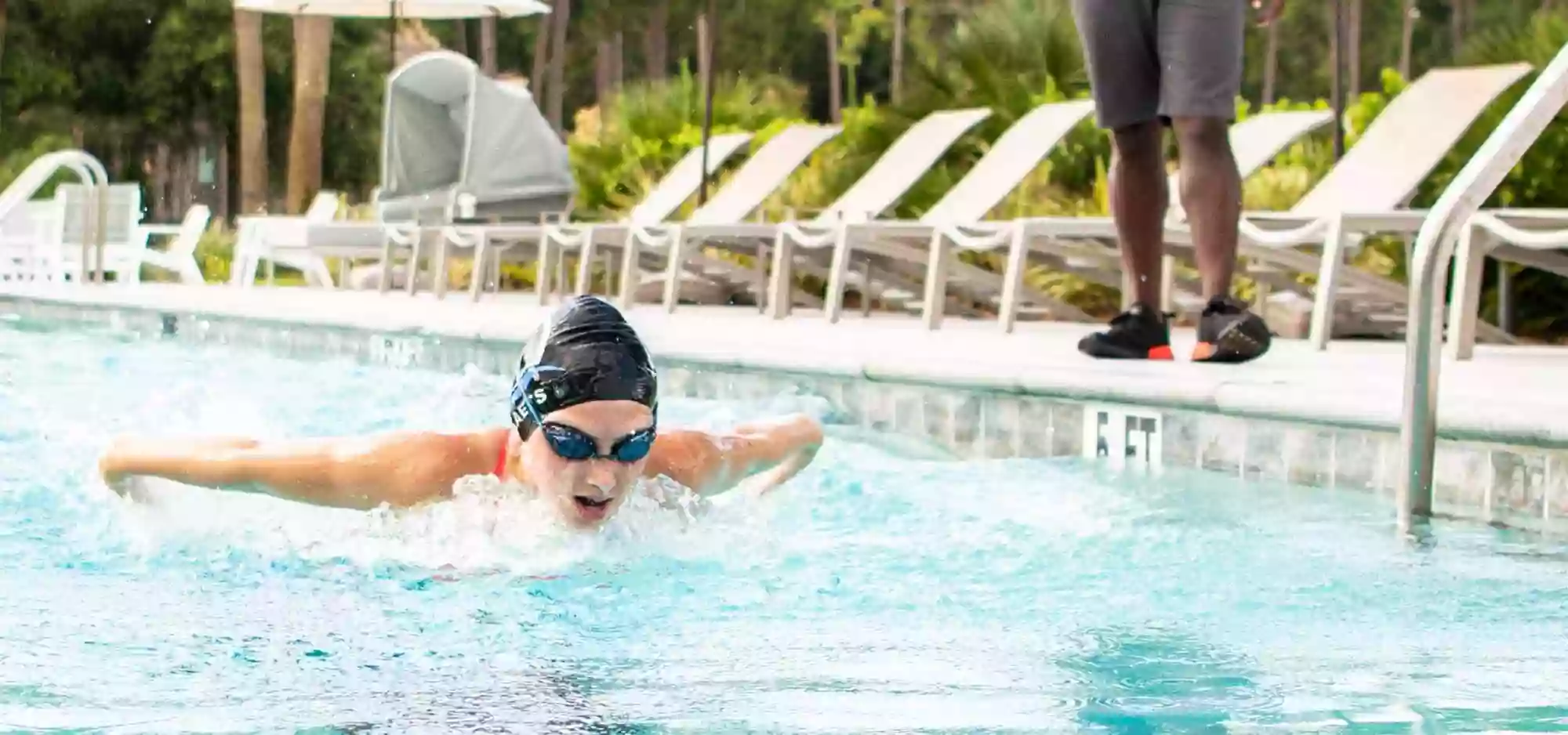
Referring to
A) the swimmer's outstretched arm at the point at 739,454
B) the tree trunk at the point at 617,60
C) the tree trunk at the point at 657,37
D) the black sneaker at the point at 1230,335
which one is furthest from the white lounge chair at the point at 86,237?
the tree trunk at the point at 617,60

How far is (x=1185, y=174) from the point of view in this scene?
558cm

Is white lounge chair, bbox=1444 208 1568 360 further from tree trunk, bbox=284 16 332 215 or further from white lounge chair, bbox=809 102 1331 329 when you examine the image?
tree trunk, bbox=284 16 332 215

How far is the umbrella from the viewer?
17.2 metres

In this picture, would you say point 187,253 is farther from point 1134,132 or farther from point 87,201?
point 1134,132

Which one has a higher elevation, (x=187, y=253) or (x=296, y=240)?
(x=296, y=240)

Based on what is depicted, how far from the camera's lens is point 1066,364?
562cm

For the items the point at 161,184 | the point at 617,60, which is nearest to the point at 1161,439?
the point at 617,60

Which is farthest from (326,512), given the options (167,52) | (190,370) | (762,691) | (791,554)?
(167,52)

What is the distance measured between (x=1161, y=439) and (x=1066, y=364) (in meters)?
0.60

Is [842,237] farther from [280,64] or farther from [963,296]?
[280,64]

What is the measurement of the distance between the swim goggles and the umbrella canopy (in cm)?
1381

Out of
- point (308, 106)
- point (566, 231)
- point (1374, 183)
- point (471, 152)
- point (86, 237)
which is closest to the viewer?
point (1374, 183)

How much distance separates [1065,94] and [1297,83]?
3419 centimetres

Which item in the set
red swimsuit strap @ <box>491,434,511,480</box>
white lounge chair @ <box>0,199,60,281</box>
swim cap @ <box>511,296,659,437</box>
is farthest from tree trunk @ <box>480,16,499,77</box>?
swim cap @ <box>511,296,659,437</box>
